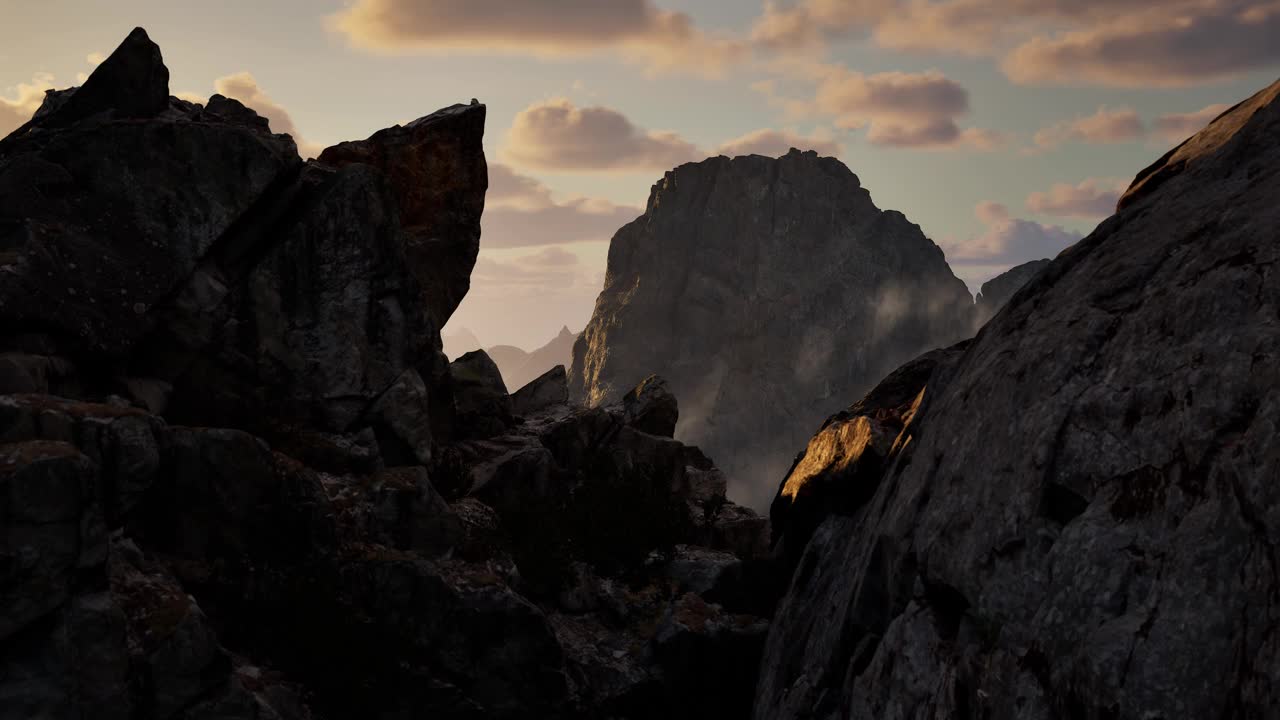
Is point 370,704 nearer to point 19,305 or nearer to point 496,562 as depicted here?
point 496,562

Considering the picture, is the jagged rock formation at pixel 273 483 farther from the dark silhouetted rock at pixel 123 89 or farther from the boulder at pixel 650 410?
the boulder at pixel 650 410

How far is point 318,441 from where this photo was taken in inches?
730

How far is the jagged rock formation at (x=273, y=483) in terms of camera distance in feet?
39.8

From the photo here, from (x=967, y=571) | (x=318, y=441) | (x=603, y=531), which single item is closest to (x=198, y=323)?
(x=318, y=441)

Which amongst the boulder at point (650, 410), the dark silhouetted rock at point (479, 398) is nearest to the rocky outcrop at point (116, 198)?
the dark silhouetted rock at point (479, 398)

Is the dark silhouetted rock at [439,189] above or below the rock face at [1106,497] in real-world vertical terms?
above

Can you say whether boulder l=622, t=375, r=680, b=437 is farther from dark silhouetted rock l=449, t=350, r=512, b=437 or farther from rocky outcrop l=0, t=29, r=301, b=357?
→ rocky outcrop l=0, t=29, r=301, b=357

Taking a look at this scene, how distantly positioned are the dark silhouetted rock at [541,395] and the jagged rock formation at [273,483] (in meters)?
5.82

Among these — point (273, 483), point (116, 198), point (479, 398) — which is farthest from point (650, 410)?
point (116, 198)

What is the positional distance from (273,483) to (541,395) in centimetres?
1694

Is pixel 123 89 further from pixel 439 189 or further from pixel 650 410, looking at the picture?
pixel 650 410

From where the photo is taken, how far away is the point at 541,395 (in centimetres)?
3216

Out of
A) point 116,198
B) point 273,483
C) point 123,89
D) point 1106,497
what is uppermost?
point 123,89

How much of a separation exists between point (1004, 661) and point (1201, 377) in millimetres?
3616
